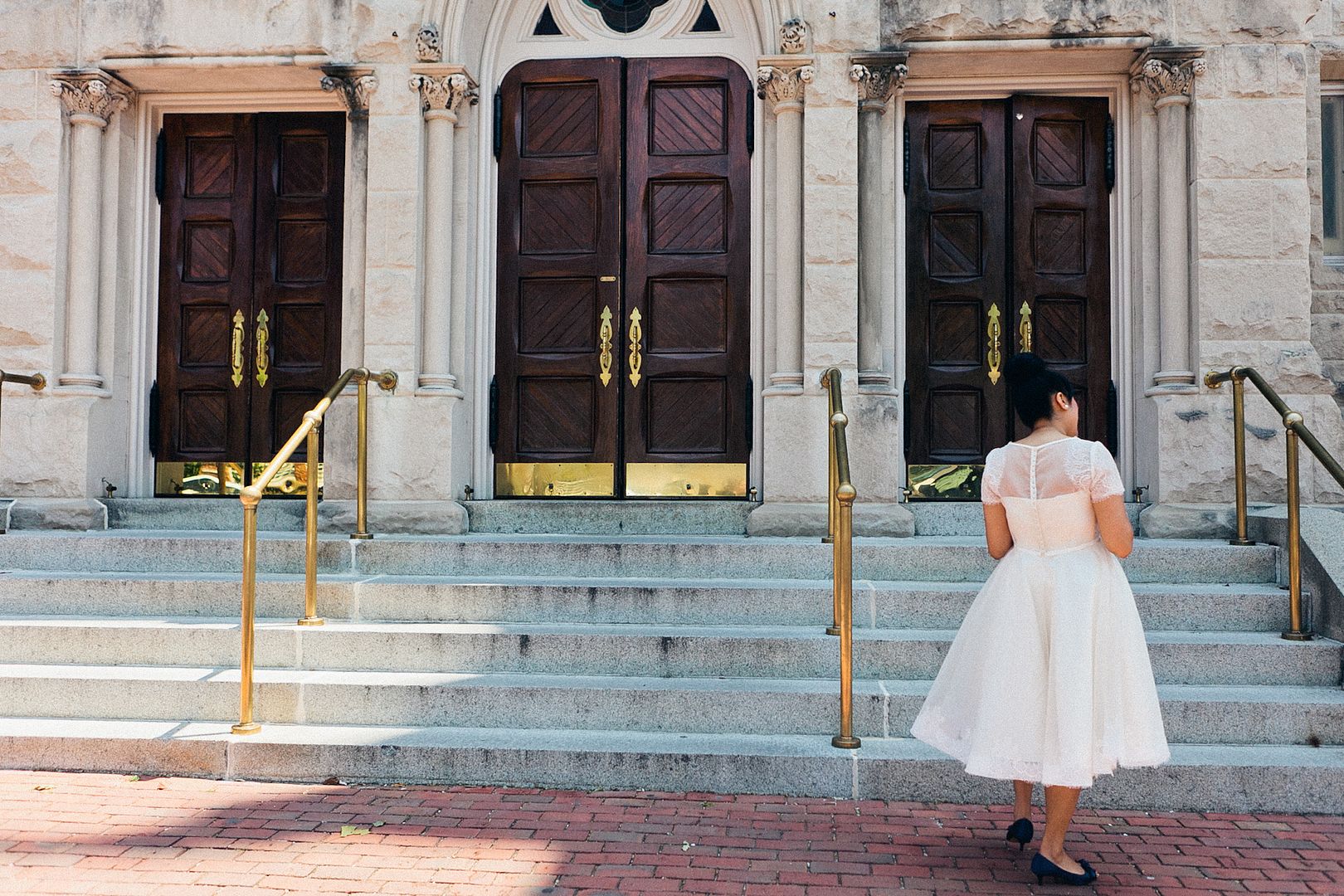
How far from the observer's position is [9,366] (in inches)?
307

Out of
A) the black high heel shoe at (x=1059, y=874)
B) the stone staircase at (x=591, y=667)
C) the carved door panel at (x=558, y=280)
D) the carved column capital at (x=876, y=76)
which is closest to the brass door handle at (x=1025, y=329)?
the carved column capital at (x=876, y=76)

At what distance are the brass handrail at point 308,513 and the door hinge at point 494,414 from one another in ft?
2.77

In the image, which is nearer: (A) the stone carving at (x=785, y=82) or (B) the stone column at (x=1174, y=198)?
(B) the stone column at (x=1174, y=198)

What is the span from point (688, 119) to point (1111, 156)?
125 inches

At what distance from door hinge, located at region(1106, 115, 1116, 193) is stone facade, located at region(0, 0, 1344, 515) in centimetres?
8

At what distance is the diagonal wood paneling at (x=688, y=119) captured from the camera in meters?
8.08

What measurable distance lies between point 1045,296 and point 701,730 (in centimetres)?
456

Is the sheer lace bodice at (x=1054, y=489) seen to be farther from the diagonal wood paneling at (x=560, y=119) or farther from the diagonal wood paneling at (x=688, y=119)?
the diagonal wood paneling at (x=560, y=119)

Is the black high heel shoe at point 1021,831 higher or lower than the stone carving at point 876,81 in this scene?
lower

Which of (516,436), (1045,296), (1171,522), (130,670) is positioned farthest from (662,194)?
(130,670)

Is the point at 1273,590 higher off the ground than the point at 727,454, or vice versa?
the point at 727,454

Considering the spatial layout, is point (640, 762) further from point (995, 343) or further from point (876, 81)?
point (876, 81)

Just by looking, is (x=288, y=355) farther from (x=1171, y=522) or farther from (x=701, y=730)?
(x=1171, y=522)

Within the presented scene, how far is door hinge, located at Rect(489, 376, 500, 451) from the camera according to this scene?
8086 millimetres
